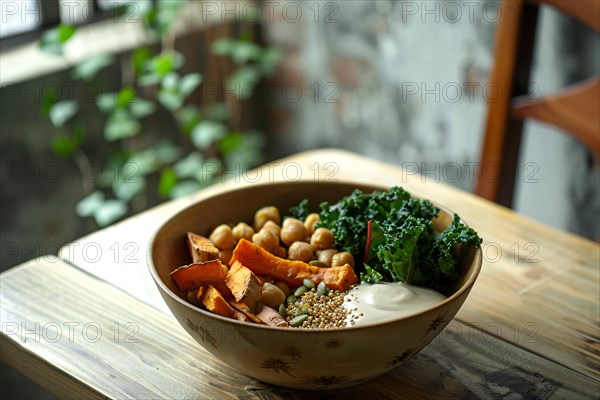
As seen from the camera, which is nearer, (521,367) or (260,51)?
(521,367)

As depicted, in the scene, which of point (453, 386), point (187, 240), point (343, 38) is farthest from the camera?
point (343, 38)

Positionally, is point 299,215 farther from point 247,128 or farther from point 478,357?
point 247,128

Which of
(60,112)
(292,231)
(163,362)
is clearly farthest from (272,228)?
(60,112)

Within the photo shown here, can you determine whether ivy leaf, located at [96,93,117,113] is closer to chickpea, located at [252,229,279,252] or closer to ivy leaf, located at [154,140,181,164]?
ivy leaf, located at [154,140,181,164]

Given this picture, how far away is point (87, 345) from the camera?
108 cm

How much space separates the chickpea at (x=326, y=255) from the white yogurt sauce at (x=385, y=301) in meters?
0.08

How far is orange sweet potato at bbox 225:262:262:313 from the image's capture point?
0.98 metres

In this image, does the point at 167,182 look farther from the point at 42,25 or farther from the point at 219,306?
the point at 219,306

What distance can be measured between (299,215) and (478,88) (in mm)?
1218

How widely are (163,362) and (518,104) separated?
992 mm

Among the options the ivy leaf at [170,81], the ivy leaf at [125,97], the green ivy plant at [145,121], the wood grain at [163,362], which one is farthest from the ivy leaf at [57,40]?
the wood grain at [163,362]

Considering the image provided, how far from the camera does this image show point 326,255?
1.10m

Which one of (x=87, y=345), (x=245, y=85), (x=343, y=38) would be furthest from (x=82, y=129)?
(x=87, y=345)

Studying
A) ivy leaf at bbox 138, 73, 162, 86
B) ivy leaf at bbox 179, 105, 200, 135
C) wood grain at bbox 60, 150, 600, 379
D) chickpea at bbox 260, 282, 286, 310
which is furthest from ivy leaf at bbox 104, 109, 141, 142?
chickpea at bbox 260, 282, 286, 310
